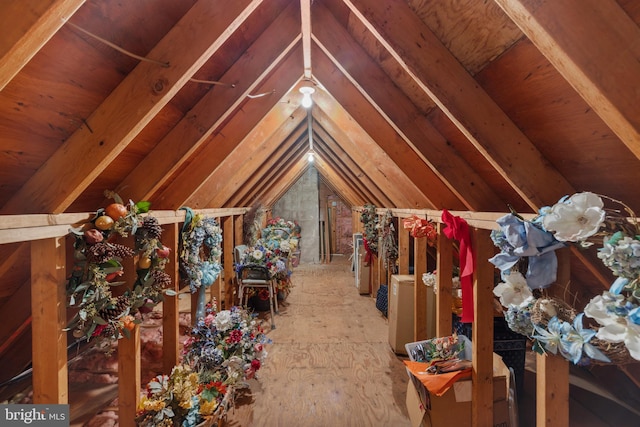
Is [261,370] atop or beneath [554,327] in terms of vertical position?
beneath

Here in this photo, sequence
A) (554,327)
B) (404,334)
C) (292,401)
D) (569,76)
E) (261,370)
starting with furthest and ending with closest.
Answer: (404,334), (261,370), (292,401), (554,327), (569,76)

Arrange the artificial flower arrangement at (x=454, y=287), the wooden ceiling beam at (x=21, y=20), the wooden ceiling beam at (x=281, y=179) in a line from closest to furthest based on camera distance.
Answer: the wooden ceiling beam at (x=21, y=20) < the artificial flower arrangement at (x=454, y=287) < the wooden ceiling beam at (x=281, y=179)

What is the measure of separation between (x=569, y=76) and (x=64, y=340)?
1947 millimetres

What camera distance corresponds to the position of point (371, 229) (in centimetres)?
490

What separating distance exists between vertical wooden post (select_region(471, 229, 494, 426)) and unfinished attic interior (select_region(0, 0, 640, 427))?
0.01 m

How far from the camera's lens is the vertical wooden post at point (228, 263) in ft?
13.1

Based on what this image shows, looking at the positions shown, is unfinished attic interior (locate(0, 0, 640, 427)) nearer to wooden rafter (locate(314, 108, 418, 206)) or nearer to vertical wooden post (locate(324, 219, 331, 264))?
wooden rafter (locate(314, 108, 418, 206))

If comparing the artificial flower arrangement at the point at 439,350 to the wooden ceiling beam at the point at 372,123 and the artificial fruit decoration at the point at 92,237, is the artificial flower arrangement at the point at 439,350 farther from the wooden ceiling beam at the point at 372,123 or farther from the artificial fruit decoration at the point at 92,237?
the artificial fruit decoration at the point at 92,237

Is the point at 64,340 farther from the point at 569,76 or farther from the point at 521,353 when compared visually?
the point at 521,353

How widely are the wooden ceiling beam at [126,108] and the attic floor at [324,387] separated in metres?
1.77

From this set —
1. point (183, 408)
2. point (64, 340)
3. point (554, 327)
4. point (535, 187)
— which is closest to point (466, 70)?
point (535, 187)

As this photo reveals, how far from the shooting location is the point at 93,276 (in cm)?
132

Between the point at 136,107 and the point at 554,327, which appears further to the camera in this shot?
the point at 136,107

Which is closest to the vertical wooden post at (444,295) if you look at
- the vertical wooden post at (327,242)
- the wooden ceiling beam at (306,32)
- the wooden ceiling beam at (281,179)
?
the wooden ceiling beam at (306,32)
